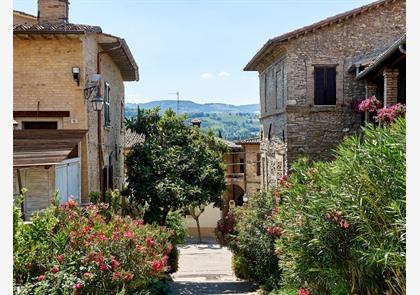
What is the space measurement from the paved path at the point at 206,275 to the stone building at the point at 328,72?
211 inches

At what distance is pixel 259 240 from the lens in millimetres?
17484

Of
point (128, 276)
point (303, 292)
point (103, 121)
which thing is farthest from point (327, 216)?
point (103, 121)

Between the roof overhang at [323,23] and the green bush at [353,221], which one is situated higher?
the roof overhang at [323,23]

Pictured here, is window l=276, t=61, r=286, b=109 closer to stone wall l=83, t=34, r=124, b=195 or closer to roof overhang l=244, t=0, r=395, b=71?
roof overhang l=244, t=0, r=395, b=71

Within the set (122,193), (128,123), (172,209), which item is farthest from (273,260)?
(128,123)

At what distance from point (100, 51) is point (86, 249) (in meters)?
10.3

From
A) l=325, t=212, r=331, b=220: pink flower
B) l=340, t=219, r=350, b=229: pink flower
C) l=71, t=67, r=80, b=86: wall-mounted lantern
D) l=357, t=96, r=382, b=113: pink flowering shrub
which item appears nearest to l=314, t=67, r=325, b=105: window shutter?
l=357, t=96, r=382, b=113: pink flowering shrub

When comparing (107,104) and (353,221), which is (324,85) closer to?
(107,104)

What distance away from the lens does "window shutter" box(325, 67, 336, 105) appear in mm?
20703

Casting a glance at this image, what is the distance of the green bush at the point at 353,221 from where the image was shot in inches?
280

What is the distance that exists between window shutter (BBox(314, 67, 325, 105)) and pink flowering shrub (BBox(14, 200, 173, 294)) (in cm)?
1214

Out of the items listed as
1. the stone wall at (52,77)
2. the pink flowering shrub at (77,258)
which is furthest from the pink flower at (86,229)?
the stone wall at (52,77)

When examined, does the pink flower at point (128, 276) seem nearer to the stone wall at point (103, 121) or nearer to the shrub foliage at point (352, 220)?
the shrub foliage at point (352, 220)

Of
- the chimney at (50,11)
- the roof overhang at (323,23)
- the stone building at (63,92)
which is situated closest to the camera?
the stone building at (63,92)
